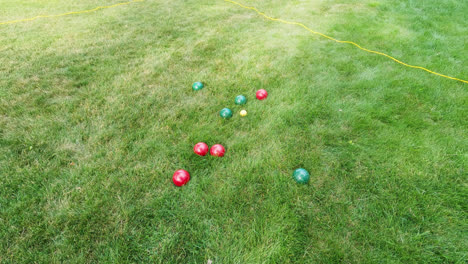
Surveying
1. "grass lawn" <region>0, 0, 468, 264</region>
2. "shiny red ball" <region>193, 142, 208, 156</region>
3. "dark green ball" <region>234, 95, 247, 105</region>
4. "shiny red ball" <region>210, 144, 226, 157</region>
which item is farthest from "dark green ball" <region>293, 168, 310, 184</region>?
"dark green ball" <region>234, 95, 247, 105</region>

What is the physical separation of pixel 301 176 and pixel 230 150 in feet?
2.49

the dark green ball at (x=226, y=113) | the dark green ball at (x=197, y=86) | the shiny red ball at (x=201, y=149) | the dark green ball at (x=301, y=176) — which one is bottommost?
the dark green ball at (x=301, y=176)

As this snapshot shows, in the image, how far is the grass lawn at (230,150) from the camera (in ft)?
5.90

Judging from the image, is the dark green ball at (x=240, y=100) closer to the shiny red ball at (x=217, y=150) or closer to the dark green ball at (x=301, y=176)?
the shiny red ball at (x=217, y=150)

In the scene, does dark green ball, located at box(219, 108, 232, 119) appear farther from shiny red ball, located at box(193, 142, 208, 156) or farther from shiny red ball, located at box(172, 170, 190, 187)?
shiny red ball, located at box(172, 170, 190, 187)

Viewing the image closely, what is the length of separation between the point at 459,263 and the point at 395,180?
0.73m

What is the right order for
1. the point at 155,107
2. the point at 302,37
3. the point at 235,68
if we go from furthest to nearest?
the point at 302,37
the point at 235,68
the point at 155,107

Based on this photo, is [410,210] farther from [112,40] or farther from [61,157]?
[112,40]

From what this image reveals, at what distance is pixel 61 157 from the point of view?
2.38 metres

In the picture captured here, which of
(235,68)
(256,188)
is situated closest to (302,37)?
(235,68)

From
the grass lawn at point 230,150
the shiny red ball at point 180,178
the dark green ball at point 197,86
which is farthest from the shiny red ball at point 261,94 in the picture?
the shiny red ball at point 180,178

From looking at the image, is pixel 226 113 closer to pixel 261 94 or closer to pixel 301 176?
pixel 261 94

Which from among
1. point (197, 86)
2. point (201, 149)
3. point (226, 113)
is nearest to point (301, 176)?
point (201, 149)

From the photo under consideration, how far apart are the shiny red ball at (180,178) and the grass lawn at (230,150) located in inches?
2.1
